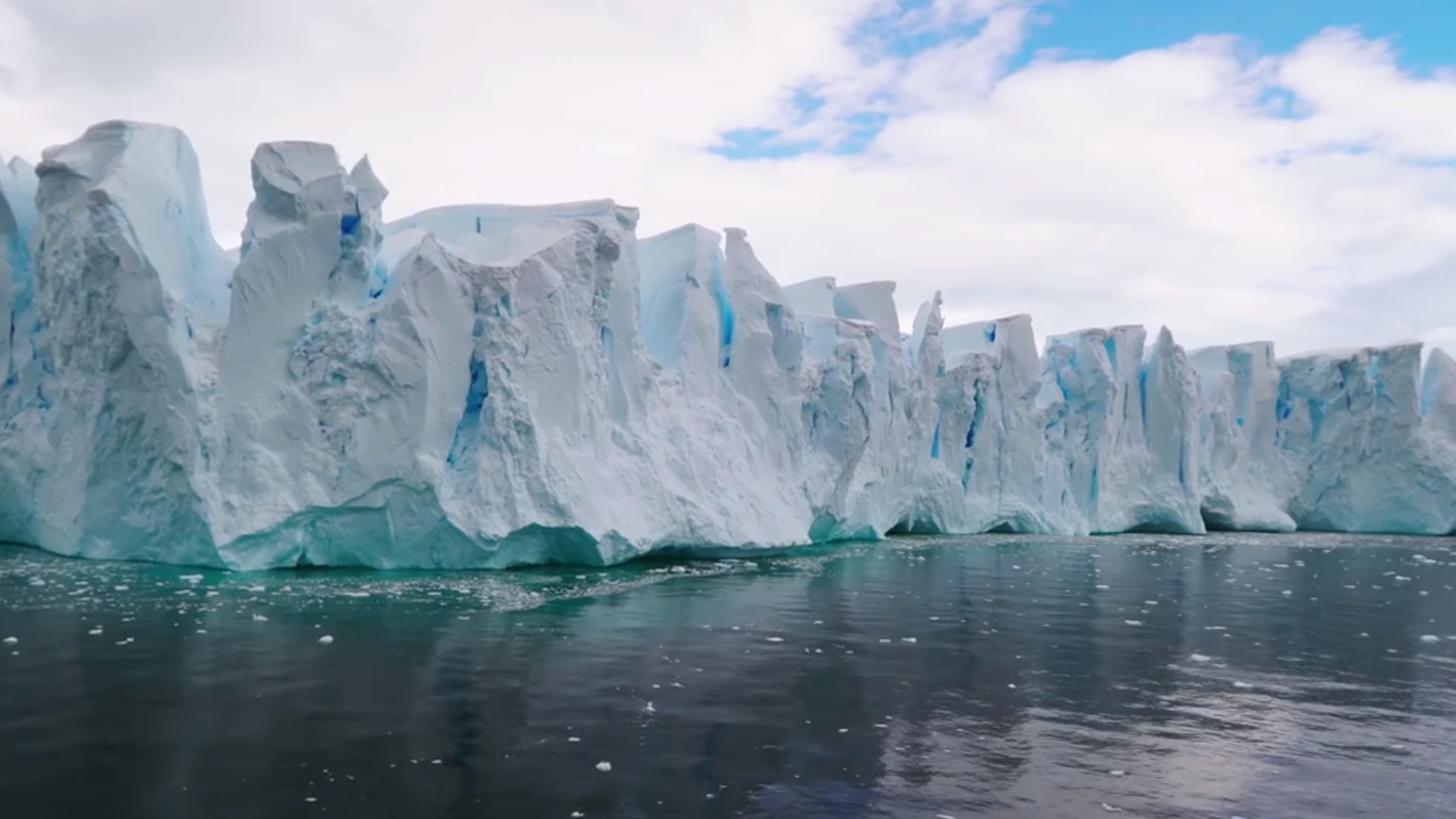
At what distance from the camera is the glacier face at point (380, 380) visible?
11.8 meters

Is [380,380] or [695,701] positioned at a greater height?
[380,380]

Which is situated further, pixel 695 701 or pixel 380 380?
pixel 380 380

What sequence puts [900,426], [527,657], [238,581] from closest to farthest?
[527,657] < [238,581] < [900,426]

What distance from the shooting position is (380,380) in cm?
1227

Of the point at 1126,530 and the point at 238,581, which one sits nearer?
the point at 238,581

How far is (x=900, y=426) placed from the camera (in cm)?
2011

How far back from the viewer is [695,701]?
21.0ft

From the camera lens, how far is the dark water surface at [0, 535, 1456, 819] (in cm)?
474

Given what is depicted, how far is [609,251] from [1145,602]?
7883 millimetres

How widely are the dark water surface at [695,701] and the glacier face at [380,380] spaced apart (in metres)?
1.01

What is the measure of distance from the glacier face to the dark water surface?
1012 millimetres

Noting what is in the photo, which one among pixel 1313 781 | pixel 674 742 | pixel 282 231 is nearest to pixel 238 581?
pixel 282 231

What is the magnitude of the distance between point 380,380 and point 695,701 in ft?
23.9

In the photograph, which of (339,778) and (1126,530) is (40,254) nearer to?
(339,778)
